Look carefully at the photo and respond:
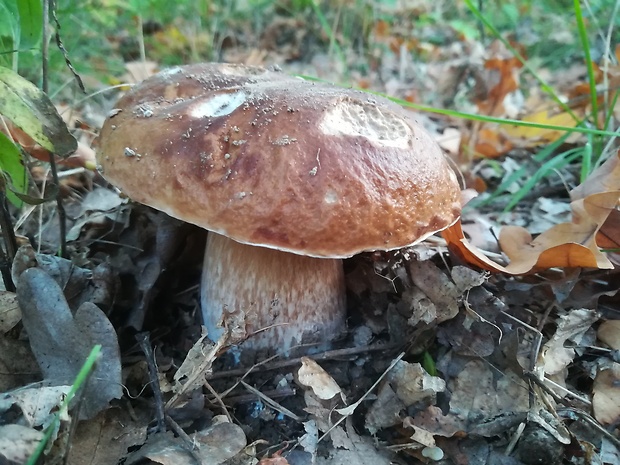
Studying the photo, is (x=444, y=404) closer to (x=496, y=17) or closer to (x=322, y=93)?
(x=322, y=93)

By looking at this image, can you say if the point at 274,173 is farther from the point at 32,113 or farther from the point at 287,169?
the point at 32,113

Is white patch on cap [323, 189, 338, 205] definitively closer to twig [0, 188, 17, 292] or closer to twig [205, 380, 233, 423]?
twig [205, 380, 233, 423]

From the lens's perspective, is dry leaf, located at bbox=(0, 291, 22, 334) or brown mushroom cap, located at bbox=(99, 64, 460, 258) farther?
dry leaf, located at bbox=(0, 291, 22, 334)

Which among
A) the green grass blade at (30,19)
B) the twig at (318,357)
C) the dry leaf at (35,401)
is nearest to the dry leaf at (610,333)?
the twig at (318,357)

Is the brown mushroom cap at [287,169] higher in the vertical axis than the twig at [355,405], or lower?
higher

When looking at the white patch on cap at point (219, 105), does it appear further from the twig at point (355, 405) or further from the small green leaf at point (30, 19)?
the twig at point (355, 405)

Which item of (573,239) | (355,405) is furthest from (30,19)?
(573,239)

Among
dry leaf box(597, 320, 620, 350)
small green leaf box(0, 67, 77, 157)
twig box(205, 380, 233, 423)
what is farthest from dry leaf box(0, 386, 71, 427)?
dry leaf box(597, 320, 620, 350)
